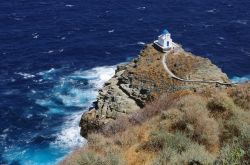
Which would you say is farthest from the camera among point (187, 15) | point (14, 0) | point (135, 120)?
point (14, 0)

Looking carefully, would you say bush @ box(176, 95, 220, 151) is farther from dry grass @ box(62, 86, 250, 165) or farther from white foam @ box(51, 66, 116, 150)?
white foam @ box(51, 66, 116, 150)

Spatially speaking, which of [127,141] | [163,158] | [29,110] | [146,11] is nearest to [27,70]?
[29,110]

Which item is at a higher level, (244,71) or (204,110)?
(204,110)

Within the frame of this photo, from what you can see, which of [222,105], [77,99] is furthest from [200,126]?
[77,99]

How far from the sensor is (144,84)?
328 ft

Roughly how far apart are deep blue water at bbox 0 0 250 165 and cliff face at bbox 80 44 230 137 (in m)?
6.50

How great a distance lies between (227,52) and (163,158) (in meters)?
102

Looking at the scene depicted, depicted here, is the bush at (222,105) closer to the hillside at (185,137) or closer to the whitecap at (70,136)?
the hillside at (185,137)

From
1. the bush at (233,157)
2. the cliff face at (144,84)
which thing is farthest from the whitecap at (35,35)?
the bush at (233,157)

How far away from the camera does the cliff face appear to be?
9419cm

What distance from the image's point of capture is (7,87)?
113875 mm

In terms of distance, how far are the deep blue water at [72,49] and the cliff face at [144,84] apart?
21.3 feet

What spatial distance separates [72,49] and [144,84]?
38.8 m

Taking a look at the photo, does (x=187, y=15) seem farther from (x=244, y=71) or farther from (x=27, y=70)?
(x=27, y=70)
